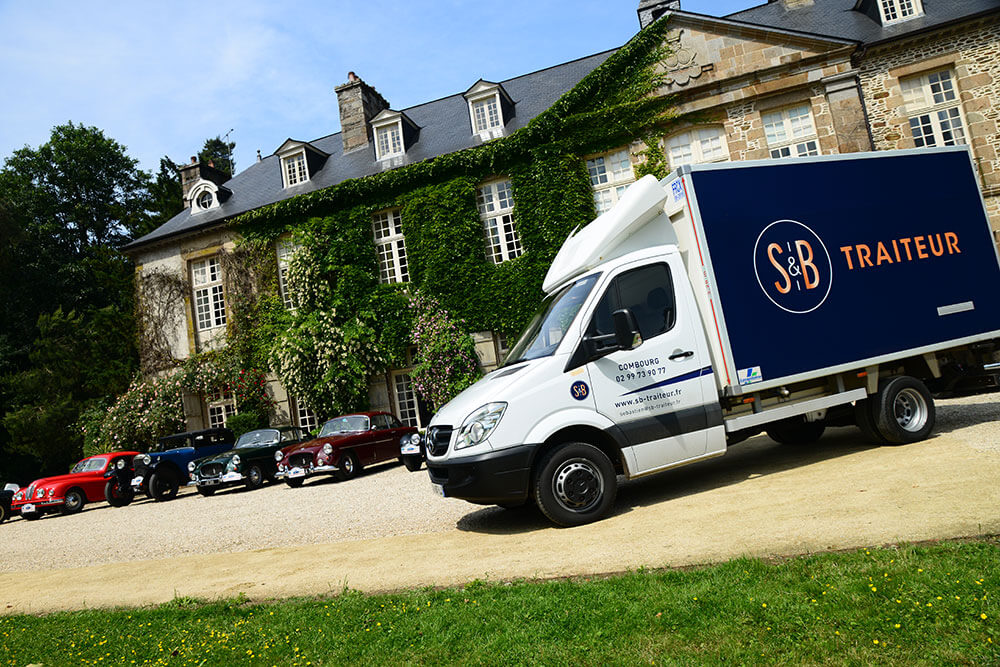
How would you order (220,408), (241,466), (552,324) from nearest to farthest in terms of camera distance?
(552,324)
(241,466)
(220,408)

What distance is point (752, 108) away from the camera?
58.1 feet

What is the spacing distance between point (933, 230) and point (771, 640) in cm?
691

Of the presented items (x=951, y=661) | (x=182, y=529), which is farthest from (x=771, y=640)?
(x=182, y=529)

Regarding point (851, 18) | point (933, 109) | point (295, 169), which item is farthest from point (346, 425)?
point (851, 18)

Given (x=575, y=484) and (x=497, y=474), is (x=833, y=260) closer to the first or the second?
(x=575, y=484)

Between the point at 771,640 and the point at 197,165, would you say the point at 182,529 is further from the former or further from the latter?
the point at 197,165

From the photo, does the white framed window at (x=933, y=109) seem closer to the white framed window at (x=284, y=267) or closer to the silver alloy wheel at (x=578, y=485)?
the silver alloy wheel at (x=578, y=485)

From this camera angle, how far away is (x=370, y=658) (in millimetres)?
3320

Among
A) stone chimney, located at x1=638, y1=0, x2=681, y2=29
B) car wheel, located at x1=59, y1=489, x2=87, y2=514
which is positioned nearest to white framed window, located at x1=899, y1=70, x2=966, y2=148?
stone chimney, located at x1=638, y1=0, x2=681, y2=29

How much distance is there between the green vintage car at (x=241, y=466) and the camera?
575 inches

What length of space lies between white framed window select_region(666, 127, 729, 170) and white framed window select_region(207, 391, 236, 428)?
16.6 meters

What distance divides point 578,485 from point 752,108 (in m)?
15.5

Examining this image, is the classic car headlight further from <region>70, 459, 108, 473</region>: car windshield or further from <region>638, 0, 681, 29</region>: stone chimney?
<region>638, 0, 681, 29</region>: stone chimney

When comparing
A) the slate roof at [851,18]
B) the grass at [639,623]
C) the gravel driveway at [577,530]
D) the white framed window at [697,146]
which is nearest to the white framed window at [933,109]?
the slate roof at [851,18]
